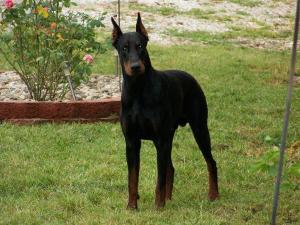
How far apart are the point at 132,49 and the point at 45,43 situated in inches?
161

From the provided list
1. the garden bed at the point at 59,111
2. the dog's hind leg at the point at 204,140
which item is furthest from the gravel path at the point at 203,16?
the dog's hind leg at the point at 204,140

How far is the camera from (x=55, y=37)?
9.23 m

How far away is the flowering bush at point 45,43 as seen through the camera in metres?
9.13

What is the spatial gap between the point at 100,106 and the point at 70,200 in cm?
310

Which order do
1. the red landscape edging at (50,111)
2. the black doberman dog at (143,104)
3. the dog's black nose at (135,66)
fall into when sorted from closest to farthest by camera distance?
the dog's black nose at (135,66) → the black doberman dog at (143,104) → the red landscape edging at (50,111)

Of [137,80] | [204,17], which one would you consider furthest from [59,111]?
[204,17]

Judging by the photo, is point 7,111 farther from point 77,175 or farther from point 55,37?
point 77,175

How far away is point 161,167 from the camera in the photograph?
5559 mm

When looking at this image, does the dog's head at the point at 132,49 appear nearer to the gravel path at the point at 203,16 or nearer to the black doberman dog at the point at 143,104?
the black doberman dog at the point at 143,104

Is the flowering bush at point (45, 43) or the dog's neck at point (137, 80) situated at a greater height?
the dog's neck at point (137, 80)

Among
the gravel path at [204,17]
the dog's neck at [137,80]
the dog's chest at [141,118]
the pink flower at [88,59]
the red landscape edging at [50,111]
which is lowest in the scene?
the gravel path at [204,17]

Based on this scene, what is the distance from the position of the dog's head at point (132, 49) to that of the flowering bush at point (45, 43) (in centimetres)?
361

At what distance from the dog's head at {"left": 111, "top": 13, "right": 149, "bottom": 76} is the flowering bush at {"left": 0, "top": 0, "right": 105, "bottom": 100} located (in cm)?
361

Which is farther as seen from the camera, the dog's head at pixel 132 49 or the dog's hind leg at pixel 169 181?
the dog's hind leg at pixel 169 181
